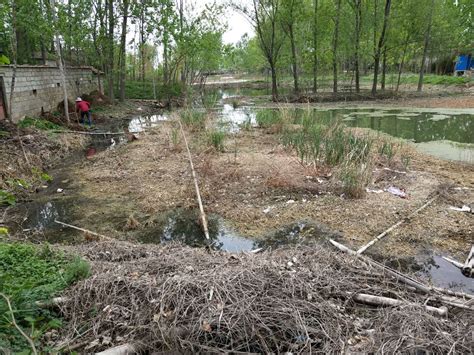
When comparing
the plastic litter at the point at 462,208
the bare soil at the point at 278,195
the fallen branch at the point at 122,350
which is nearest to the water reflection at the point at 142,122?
the bare soil at the point at 278,195

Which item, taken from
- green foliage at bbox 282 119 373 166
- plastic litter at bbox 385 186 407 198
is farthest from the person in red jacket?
plastic litter at bbox 385 186 407 198

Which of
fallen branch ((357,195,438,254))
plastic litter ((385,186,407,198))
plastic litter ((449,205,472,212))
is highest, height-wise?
plastic litter ((385,186,407,198))

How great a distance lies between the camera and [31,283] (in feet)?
9.77

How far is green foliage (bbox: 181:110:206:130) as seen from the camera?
11.4 meters

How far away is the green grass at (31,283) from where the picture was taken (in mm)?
2412

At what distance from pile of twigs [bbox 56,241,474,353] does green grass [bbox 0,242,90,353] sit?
0.15 meters

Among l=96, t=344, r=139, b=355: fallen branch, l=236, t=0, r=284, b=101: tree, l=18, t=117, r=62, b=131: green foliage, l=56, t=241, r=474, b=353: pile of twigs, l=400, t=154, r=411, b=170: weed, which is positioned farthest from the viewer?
l=236, t=0, r=284, b=101: tree

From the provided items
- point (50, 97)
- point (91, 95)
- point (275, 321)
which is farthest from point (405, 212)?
point (91, 95)

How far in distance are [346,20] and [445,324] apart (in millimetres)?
24044

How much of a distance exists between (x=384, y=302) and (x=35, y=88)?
1296 cm

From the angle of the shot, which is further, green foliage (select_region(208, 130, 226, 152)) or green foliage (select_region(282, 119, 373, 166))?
green foliage (select_region(208, 130, 226, 152))

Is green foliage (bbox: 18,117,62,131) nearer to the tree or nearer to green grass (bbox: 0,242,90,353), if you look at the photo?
green grass (bbox: 0,242,90,353)

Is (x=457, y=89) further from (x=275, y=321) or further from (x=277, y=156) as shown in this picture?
(x=275, y=321)

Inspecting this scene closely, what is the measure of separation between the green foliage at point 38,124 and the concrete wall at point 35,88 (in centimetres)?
27
